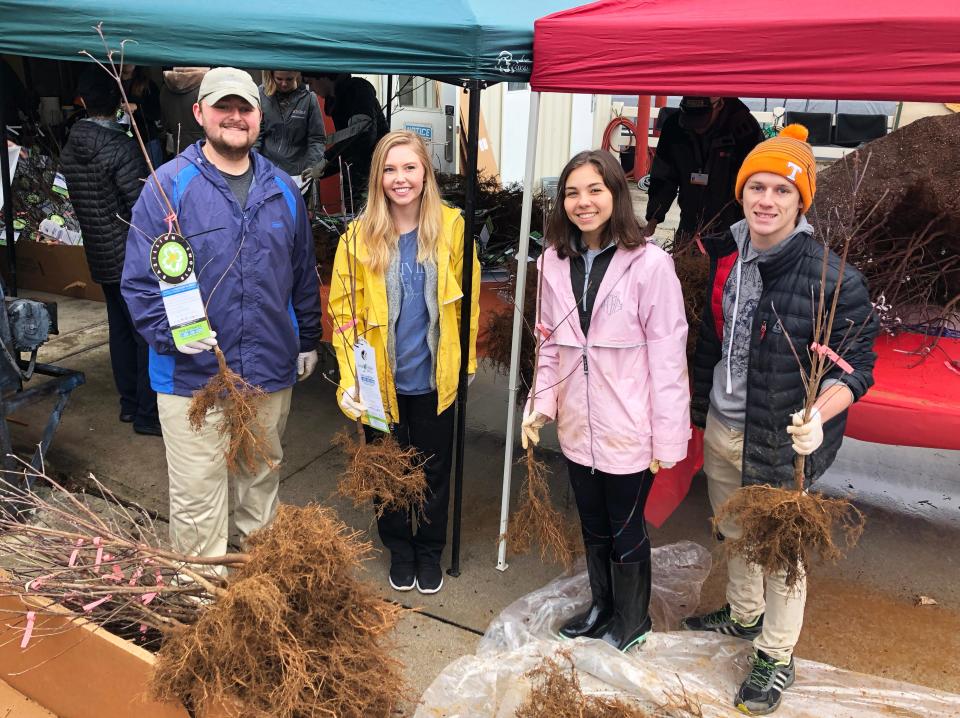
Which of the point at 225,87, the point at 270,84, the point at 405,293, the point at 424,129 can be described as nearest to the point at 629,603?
the point at 405,293

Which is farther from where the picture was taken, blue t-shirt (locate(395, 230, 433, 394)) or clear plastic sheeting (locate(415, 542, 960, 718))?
blue t-shirt (locate(395, 230, 433, 394))

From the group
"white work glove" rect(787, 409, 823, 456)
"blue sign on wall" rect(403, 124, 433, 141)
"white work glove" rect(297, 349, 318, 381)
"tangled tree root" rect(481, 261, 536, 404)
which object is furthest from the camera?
"blue sign on wall" rect(403, 124, 433, 141)

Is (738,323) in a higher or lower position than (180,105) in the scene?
lower

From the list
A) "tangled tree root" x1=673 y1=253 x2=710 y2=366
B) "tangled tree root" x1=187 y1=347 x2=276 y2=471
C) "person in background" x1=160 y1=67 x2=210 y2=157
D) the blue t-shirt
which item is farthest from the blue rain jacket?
"person in background" x1=160 y1=67 x2=210 y2=157

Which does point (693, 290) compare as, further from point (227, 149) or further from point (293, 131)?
point (293, 131)

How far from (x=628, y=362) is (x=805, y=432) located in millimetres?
579

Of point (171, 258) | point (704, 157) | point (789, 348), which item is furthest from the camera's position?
point (704, 157)

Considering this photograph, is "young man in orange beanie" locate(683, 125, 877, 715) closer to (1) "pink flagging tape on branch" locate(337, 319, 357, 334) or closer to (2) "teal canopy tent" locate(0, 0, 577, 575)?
(2) "teal canopy tent" locate(0, 0, 577, 575)

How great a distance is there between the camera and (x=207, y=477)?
2752mm

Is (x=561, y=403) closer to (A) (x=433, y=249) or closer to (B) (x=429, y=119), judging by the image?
(A) (x=433, y=249)

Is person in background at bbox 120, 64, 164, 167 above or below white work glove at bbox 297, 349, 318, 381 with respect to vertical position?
above

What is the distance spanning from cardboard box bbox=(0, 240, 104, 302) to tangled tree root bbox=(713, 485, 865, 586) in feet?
20.7

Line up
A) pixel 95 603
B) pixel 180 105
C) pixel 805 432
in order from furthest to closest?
pixel 180 105
pixel 805 432
pixel 95 603

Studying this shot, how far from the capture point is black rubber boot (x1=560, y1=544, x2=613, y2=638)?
108 inches
